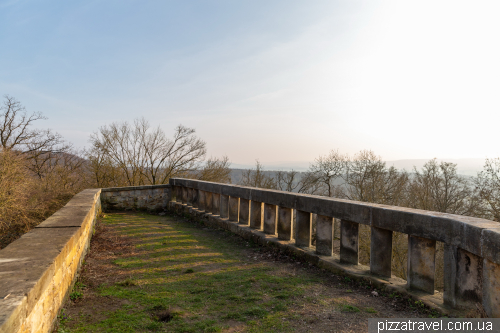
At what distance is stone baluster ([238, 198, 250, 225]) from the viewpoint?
657 cm

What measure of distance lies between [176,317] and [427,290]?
2666 mm

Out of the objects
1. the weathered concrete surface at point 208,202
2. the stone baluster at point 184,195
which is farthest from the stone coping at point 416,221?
the stone baluster at point 184,195

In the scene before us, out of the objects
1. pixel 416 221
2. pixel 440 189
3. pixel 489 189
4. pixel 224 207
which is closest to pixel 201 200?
pixel 224 207

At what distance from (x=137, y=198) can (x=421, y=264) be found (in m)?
8.71

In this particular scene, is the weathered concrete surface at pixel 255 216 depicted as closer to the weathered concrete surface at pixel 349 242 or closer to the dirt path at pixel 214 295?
the dirt path at pixel 214 295

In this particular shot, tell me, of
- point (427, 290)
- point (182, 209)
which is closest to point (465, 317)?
point (427, 290)

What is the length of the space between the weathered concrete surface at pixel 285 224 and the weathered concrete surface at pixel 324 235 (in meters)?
0.82

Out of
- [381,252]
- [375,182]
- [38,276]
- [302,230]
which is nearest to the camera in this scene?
[38,276]

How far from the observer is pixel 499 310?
2.50 m

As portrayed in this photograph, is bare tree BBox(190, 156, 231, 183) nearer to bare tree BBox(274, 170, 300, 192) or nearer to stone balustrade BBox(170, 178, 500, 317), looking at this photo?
bare tree BBox(274, 170, 300, 192)

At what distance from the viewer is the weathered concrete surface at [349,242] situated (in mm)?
4125

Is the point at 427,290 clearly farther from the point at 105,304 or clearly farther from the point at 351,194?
the point at 351,194

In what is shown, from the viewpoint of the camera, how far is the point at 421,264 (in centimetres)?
332

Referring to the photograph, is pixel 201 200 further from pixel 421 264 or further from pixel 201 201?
pixel 421 264
